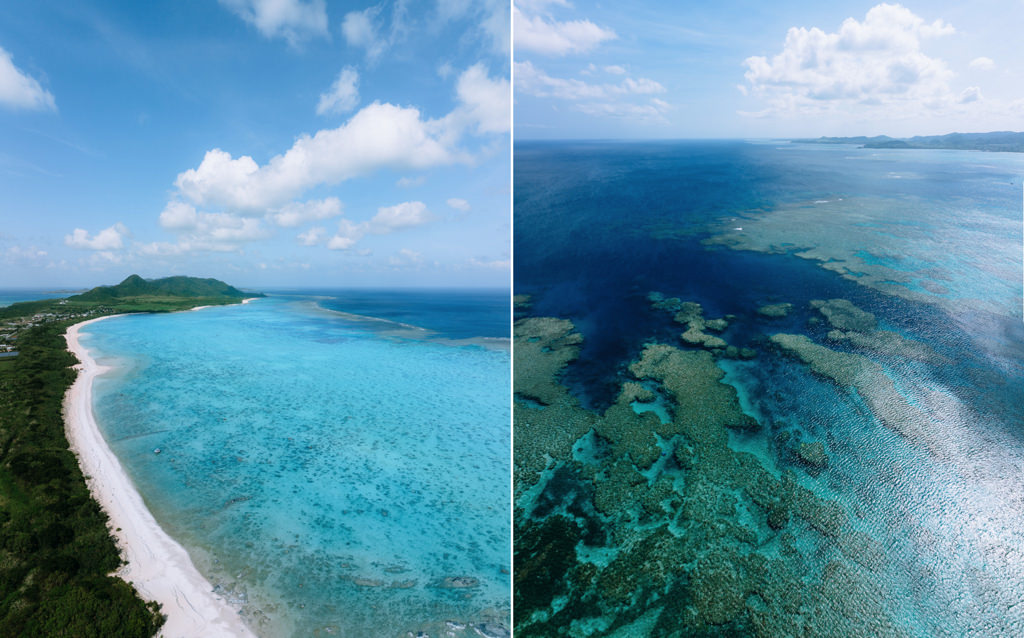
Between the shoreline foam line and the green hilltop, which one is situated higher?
the green hilltop

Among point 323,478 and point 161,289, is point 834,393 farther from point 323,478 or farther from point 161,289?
point 161,289

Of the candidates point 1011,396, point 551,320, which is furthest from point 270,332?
point 1011,396

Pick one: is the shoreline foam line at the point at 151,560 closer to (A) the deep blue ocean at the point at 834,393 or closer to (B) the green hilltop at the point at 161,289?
(A) the deep blue ocean at the point at 834,393

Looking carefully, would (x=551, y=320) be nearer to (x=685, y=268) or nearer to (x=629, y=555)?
(x=685, y=268)

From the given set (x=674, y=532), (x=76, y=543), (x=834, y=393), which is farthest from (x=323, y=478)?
(x=834, y=393)

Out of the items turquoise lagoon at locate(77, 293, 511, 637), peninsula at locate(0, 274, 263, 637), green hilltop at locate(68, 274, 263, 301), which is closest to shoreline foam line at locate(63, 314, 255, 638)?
peninsula at locate(0, 274, 263, 637)

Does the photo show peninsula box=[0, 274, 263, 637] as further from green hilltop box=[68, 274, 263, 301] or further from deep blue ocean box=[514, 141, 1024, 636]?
green hilltop box=[68, 274, 263, 301]
